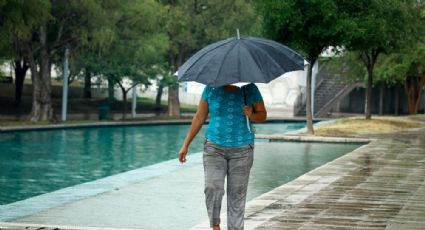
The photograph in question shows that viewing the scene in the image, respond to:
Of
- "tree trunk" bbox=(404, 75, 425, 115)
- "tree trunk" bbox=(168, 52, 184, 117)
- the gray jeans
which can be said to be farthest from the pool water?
"tree trunk" bbox=(404, 75, 425, 115)

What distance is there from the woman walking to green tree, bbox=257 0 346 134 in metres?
21.4

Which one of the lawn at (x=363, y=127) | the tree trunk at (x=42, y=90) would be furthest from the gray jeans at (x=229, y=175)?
the tree trunk at (x=42, y=90)

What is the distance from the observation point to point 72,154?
25078 millimetres

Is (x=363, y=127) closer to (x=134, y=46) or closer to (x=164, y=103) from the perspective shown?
(x=134, y=46)

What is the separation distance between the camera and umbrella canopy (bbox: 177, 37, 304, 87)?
8328mm

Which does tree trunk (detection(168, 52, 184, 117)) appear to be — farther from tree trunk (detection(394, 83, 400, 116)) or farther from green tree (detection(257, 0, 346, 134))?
green tree (detection(257, 0, 346, 134))

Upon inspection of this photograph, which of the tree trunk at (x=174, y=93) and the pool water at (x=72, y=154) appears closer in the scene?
the pool water at (x=72, y=154)

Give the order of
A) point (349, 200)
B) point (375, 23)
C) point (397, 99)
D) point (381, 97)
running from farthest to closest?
point (397, 99)
point (381, 97)
point (375, 23)
point (349, 200)

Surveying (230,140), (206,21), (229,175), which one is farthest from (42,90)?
(230,140)

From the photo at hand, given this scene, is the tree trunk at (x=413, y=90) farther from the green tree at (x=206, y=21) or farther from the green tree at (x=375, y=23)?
the green tree at (x=375, y=23)

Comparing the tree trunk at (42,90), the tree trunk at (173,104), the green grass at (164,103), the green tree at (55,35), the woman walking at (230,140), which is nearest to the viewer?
the woman walking at (230,140)

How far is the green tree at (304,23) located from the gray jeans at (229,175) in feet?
70.3

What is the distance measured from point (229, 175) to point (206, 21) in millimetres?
41309

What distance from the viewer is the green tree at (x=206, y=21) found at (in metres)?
48.8
